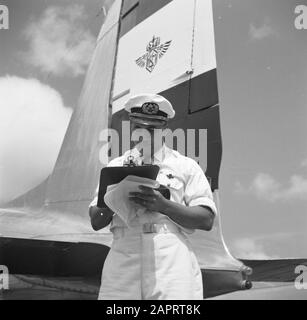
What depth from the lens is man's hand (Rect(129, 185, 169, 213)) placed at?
91 cm

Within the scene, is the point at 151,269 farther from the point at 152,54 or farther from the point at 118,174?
the point at 152,54

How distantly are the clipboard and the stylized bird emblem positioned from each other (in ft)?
5.84

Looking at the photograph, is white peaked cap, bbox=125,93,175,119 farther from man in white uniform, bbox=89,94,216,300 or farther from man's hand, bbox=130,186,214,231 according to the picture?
man's hand, bbox=130,186,214,231

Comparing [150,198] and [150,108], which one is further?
[150,108]

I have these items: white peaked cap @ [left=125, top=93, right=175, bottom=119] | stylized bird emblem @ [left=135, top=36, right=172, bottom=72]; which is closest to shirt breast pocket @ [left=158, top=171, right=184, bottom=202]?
white peaked cap @ [left=125, top=93, right=175, bottom=119]

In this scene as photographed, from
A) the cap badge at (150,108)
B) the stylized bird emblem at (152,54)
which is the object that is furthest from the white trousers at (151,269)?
the stylized bird emblem at (152,54)

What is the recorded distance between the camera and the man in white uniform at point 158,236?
912 millimetres

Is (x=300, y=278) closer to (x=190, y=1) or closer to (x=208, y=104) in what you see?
(x=208, y=104)

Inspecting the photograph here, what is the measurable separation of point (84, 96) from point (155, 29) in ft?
3.32

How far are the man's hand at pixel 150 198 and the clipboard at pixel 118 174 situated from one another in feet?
0.10

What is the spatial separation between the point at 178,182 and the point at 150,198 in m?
0.12

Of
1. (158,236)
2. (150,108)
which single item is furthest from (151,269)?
(150,108)

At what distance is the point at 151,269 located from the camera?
923 mm

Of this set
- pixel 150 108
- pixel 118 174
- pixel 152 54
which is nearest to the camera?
pixel 118 174
